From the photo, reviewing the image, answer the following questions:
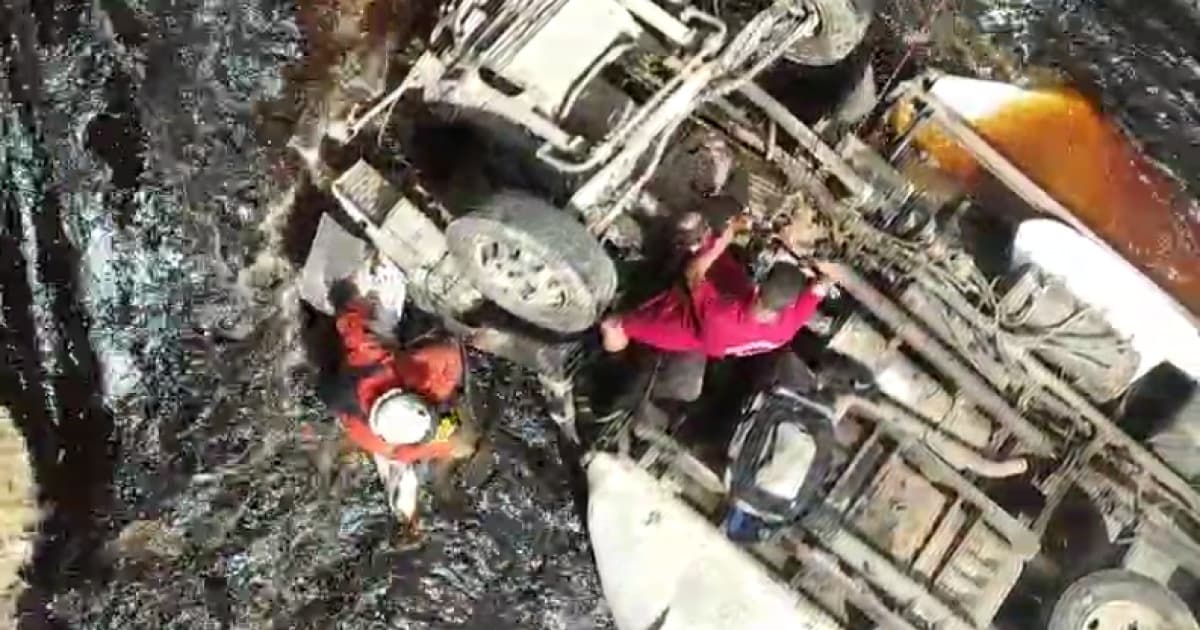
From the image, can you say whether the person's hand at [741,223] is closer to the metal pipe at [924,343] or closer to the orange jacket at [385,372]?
the metal pipe at [924,343]

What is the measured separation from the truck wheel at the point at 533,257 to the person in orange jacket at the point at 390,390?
0.35 meters

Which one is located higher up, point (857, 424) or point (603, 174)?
point (603, 174)

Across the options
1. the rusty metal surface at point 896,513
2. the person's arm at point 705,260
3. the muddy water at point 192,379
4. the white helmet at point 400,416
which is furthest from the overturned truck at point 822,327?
the muddy water at point 192,379

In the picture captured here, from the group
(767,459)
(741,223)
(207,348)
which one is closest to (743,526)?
(767,459)

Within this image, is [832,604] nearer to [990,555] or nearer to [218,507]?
[990,555]

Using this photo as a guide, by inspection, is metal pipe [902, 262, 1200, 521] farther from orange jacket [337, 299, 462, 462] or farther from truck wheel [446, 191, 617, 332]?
orange jacket [337, 299, 462, 462]

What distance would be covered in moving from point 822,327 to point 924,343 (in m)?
0.26

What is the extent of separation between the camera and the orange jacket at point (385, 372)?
4.59 m

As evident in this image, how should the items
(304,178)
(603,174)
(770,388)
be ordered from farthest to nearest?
1. (304,178)
2. (770,388)
3. (603,174)

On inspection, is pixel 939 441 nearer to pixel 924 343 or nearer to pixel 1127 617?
pixel 924 343

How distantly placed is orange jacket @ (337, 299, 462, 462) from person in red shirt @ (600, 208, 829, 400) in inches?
16.9

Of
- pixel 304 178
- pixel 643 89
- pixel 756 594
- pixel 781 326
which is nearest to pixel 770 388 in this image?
pixel 781 326

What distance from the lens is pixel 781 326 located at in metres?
4.45

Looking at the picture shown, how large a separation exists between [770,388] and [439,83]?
109cm
